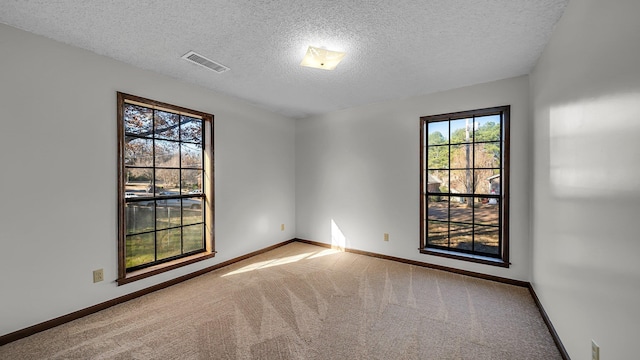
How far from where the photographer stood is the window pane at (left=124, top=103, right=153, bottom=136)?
2.71 meters

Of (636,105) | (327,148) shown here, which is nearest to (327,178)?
(327,148)

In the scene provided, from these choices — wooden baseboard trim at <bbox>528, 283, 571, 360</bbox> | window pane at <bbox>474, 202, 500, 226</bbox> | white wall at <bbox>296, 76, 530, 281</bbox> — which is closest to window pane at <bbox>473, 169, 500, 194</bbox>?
window pane at <bbox>474, 202, 500, 226</bbox>

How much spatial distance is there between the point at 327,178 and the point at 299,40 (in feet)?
8.96

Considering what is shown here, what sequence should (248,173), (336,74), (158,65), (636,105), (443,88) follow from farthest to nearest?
(248,173) → (443,88) → (336,74) → (158,65) → (636,105)

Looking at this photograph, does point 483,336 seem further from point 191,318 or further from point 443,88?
point 443,88

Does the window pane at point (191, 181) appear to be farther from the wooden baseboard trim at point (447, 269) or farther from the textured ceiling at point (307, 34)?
the wooden baseboard trim at point (447, 269)

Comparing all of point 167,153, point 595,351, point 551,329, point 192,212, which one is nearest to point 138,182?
point 167,153

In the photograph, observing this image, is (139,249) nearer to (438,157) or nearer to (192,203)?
(192,203)

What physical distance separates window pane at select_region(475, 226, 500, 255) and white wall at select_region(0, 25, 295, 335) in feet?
13.2

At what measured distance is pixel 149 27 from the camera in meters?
1.97

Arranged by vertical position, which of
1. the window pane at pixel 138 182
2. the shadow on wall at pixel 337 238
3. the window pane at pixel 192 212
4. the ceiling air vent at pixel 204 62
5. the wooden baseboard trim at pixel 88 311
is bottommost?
the wooden baseboard trim at pixel 88 311

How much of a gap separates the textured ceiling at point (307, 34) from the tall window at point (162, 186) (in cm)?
60

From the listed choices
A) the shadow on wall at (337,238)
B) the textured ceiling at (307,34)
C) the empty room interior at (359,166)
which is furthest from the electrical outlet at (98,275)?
the shadow on wall at (337,238)

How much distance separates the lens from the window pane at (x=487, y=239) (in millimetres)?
3170
